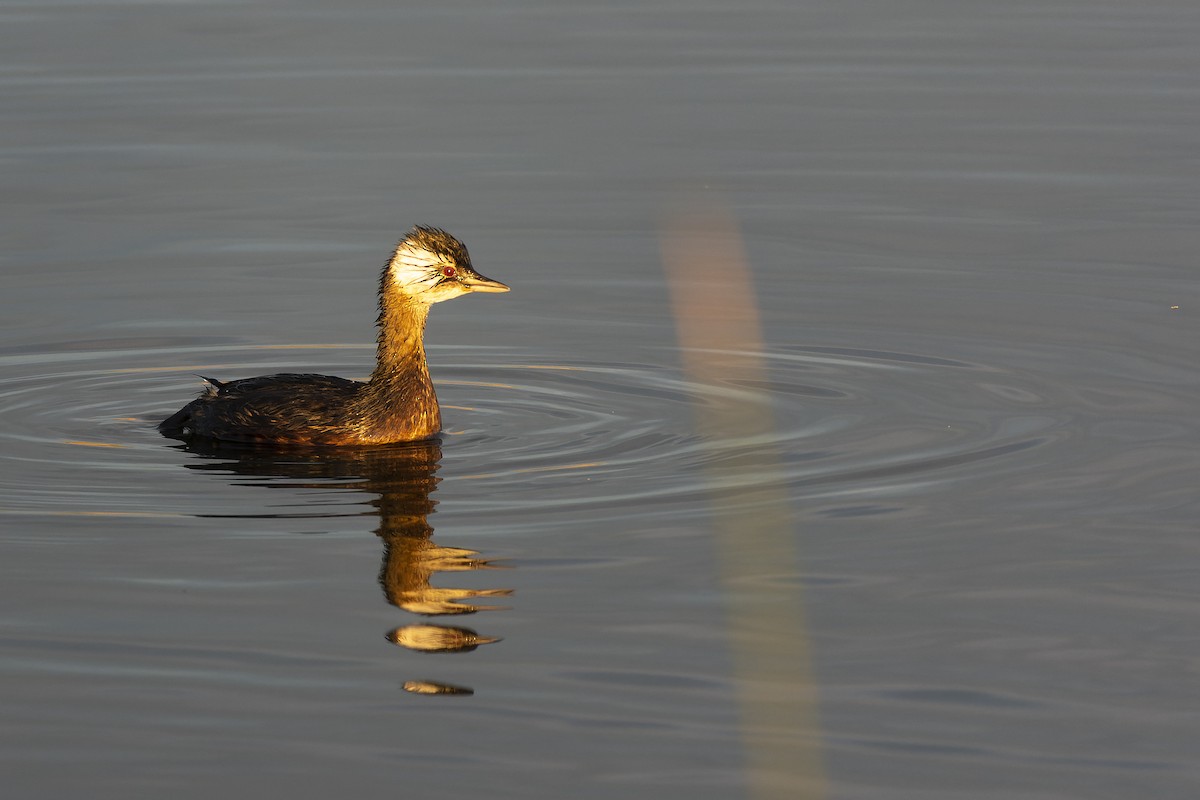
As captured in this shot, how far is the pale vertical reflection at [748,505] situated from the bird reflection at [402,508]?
1.14 meters

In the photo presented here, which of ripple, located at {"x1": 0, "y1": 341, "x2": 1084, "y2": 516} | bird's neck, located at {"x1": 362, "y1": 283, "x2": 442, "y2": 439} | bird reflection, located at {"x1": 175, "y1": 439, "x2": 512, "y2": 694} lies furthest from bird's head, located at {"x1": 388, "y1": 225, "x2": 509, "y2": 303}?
bird reflection, located at {"x1": 175, "y1": 439, "x2": 512, "y2": 694}

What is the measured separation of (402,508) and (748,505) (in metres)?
1.83

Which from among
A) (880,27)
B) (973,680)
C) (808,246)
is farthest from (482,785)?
(880,27)

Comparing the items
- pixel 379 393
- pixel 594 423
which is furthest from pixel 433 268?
pixel 594 423

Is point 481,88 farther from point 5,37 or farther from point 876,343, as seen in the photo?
point 876,343

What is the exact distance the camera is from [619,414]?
43.6ft

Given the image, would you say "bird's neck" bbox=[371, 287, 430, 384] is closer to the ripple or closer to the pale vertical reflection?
the ripple

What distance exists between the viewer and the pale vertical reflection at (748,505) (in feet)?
26.3

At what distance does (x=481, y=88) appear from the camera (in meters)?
22.5

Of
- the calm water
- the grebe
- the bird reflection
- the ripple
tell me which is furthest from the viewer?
the grebe

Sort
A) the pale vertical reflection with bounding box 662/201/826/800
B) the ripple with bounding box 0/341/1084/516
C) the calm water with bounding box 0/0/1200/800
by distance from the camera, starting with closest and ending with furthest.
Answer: the pale vertical reflection with bounding box 662/201/826/800, the calm water with bounding box 0/0/1200/800, the ripple with bounding box 0/341/1084/516

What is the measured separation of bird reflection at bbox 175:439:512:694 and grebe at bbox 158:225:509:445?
4.1 inches

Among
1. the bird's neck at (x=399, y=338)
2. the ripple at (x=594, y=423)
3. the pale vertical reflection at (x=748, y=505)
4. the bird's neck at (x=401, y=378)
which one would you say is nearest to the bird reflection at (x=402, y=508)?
the bird's neck at (x=401, y=378)

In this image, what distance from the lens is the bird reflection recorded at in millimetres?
9133
